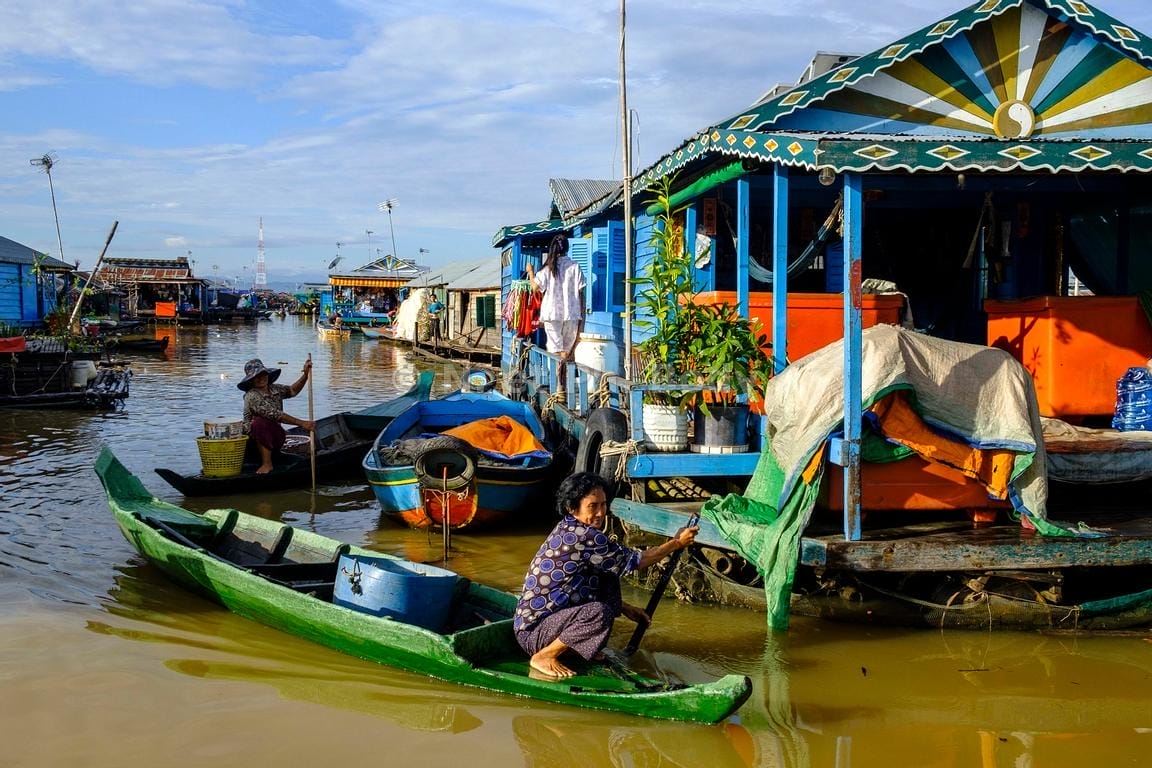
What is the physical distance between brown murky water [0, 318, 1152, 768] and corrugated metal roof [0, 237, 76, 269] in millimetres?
23632

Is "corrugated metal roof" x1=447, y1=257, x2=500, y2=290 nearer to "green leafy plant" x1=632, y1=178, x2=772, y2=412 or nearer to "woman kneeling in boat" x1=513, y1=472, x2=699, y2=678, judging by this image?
"green leafy plant" x1=632, y1=178, x2=772, y2=412

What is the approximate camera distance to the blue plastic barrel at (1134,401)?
25.6ft

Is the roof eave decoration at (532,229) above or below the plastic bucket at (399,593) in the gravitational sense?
above

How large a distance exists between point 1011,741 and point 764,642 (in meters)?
1.77

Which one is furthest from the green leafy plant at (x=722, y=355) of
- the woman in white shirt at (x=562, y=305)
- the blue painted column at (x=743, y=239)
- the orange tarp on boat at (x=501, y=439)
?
the woman in white shirt at (x=562, y=305)

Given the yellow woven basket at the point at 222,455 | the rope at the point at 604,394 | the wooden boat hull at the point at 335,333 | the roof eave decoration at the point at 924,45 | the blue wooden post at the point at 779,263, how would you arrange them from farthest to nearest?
1. the wooden boat hull at the point at 335,333
2. the yellow woven basket at the point at 222,455
3. the rope at the point at 604,394
4. the blue wooden post at the point at 779,263
5. the roof eave decoration at the point at 924,45

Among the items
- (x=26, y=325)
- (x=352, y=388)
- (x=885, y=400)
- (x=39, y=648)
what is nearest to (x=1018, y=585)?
(x=885, y=400)

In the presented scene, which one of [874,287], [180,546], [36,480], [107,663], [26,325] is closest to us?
[107,663]

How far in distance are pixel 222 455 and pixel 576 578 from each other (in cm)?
703

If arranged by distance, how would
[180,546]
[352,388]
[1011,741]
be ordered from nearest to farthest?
[1011,741] → [180,546] → [352,388]

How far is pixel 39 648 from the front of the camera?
6559 millimetres

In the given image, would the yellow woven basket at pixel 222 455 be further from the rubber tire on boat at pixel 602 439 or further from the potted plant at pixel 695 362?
the potted plant at pixel 695 362

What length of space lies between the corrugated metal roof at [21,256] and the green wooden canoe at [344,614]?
2338 cm

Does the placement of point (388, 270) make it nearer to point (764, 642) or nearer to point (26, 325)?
point (26, 325)
